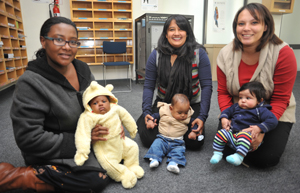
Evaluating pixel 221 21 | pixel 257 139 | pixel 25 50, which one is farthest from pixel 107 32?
pixel 257 139

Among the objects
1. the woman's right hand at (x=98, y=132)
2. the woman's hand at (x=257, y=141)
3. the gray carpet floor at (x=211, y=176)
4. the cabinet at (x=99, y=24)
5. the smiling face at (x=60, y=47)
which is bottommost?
the gray carpet floor at (x=211, y=176)

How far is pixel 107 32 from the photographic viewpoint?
15.1 feet

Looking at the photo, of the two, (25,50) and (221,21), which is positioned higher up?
(221,21)

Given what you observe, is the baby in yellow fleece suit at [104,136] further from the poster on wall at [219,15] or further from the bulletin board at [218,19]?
the poster on wall at [219,15]

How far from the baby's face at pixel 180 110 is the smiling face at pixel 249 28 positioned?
0.59 meters

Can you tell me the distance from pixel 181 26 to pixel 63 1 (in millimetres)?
3771

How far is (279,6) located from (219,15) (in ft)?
4.28

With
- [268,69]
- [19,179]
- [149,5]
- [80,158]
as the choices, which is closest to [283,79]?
[268,69]

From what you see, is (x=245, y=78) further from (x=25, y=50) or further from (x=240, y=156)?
(x=25, y=50)

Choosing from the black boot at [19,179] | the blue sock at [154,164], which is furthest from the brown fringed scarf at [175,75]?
the black boot at [19,179]

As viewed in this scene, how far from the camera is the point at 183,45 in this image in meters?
1.64

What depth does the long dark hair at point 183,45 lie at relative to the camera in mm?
1568

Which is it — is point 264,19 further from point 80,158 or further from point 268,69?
point 80,158

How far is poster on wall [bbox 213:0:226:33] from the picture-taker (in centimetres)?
512
